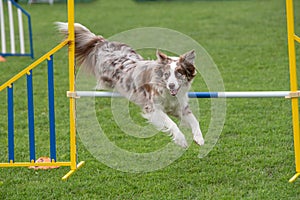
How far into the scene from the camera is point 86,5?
63.1ft

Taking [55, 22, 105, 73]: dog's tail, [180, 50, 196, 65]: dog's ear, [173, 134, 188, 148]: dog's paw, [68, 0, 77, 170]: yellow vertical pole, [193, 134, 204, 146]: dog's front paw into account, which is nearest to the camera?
[180, 50, 196, 65]: dog's ear

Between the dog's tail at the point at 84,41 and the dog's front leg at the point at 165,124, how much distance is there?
97 centimetres

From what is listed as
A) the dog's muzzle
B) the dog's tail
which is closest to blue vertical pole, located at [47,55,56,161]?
the dog's tail

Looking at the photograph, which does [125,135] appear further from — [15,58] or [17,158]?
[15,58]

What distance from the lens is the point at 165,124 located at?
5.63 meters

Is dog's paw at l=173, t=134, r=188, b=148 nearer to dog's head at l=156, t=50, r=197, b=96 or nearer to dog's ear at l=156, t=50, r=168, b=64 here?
dog's head at l=156, t=50, r=197, b=96

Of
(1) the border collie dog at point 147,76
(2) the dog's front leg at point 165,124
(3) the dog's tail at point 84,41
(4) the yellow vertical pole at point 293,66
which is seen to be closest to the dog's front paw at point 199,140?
(1) the border collie dog at point 147,76

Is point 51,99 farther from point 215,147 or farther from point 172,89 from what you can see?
point 215,147

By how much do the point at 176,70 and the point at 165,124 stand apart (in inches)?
20.2

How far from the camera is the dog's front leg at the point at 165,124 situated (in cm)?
553

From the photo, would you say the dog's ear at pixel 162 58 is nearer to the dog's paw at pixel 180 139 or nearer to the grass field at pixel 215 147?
the dog's paw at pixel 180 139

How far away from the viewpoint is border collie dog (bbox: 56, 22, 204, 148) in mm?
5449

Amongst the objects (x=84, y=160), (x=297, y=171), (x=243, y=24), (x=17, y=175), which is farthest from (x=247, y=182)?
(x=243, y=24)

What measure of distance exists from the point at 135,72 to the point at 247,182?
1372 mm
